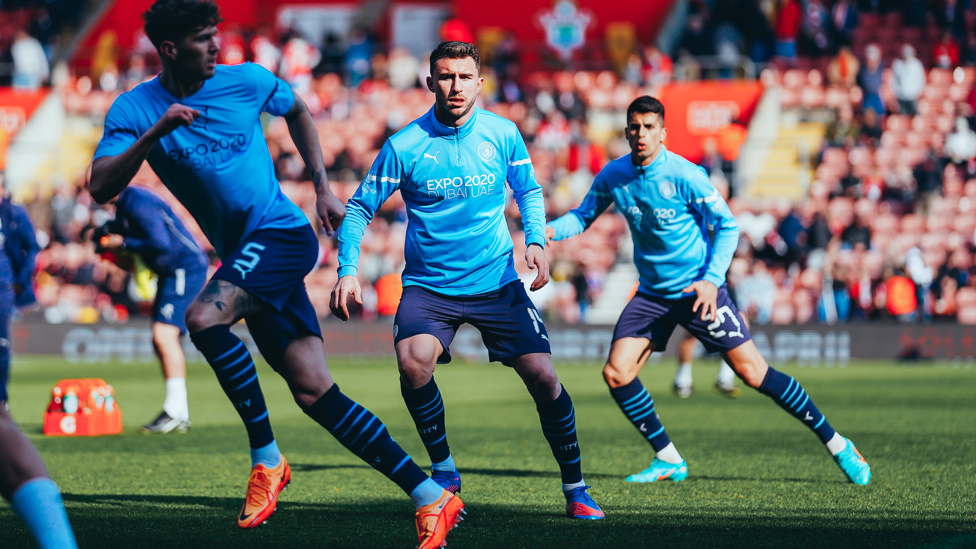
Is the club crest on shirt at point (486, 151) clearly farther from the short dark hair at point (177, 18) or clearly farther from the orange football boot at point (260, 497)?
the orange football boot at point (260, 497)

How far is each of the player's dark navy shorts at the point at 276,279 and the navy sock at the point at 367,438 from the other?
36 cm

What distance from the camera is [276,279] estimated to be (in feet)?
16.9

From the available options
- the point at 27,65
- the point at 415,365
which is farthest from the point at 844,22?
the point at 415,365

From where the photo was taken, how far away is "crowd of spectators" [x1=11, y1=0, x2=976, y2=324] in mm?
21844

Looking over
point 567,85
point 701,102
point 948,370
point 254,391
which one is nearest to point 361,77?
point 567,85

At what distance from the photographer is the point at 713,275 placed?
275 inches

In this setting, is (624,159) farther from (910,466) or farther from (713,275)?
(910,466)

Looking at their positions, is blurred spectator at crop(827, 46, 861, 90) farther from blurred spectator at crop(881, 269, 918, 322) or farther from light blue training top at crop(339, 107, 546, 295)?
light blue training top at crop(339, 107, 546, 295)

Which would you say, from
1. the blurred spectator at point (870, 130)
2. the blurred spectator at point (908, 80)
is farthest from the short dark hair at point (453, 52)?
the blurred spectator at point (908, 80)

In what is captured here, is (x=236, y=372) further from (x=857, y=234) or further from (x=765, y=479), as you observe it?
(x=857, y=234)

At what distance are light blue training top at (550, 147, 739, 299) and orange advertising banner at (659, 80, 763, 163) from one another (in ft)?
61.1

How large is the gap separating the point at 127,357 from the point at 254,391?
17279mm

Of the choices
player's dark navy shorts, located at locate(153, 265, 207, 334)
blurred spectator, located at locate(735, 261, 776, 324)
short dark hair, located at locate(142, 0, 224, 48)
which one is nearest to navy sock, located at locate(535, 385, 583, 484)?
short dark hair, located at locate(142, 0, 224, 48)

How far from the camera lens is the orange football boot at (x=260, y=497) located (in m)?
5.39
